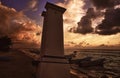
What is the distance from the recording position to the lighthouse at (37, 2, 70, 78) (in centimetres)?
715

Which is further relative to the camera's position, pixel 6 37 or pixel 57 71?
pixel 6 37

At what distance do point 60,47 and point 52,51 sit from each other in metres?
0.64

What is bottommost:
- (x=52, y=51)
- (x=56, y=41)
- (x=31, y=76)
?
(x=31, y=76)

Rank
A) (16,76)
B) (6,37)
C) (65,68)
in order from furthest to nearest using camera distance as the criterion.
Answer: (6,37) → (16,76) → (65,68)

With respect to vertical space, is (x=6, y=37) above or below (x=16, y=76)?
above

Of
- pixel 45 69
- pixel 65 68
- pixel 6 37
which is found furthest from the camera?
pixel 6 37

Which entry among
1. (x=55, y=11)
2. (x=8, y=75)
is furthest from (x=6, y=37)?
(x=55, y=11)

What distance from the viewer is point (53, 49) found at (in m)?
7.52

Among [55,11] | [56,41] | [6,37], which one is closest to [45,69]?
[56,41]

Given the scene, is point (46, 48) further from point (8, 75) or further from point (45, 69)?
point (8, 75)

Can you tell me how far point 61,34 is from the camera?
8.09 meters

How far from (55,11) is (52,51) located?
102 inches

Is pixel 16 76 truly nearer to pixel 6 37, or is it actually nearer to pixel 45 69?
pixel 45 69

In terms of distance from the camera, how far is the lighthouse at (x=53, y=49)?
281 inches
